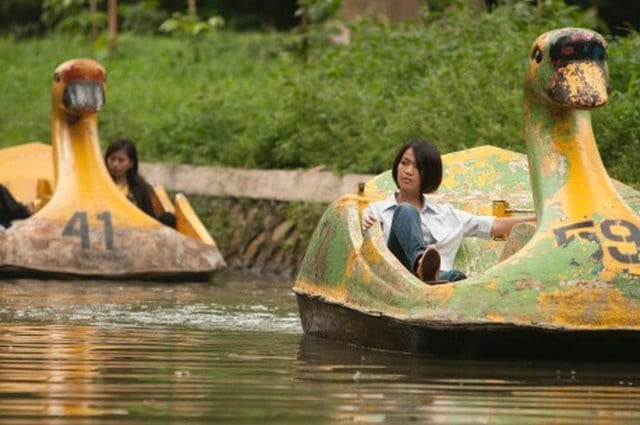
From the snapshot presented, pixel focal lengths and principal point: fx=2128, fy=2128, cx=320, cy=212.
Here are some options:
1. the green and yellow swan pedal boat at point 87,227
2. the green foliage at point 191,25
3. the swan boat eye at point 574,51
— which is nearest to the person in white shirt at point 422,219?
the swan boat eye at point 574,51

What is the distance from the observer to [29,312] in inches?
516

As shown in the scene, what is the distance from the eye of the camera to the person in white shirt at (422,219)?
11.2 metres

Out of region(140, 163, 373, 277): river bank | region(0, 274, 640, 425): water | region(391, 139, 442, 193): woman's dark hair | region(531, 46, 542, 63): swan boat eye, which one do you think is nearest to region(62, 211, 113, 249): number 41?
region(140, 163, 373, 277): river bank

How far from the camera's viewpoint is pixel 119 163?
18.4 m

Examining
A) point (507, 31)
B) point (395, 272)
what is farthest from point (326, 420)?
point (507, 31)

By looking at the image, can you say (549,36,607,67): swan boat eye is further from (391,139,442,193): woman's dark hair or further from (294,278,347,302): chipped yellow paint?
(294,278,347,302): chipped yellow paint

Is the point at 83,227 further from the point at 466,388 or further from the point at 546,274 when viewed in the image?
the point at 466,388

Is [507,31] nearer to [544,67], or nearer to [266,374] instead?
[544,67]

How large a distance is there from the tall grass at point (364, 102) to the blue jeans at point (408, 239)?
5012mm

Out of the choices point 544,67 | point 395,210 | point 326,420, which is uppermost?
point 544,67

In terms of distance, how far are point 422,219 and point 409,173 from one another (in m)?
0.29

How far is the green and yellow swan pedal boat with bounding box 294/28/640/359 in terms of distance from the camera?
10.1 meters

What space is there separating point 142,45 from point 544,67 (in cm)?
1991

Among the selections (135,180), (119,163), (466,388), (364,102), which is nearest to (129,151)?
(119,163)
